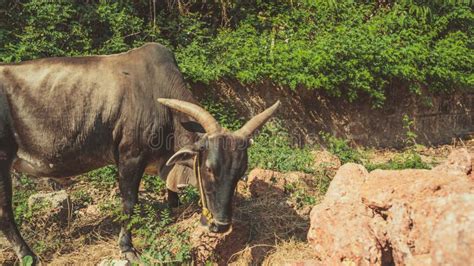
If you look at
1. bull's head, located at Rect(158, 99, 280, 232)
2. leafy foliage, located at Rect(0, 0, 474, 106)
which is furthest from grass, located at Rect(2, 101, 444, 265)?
leafy foliage, located at Rect(0, 0, 474, 106)

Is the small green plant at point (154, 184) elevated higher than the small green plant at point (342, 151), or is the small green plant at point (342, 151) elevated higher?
the small green plant at point (154, 184)

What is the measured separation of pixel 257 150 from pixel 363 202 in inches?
153

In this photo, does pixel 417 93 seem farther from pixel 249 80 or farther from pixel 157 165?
pixel 157 165

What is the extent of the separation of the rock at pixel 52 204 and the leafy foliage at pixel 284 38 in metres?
2.74

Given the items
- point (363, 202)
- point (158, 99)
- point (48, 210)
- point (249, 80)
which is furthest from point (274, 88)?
point (363, 202)

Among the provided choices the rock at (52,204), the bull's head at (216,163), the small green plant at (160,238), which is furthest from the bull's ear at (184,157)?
the rock at (52,204)

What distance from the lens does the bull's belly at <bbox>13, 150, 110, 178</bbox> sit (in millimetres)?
5219

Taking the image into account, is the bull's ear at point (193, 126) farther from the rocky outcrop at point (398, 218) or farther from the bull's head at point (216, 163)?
the rocky outcrop at point (398, 218)

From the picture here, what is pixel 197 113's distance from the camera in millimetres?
5004

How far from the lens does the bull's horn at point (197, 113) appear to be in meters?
4.92

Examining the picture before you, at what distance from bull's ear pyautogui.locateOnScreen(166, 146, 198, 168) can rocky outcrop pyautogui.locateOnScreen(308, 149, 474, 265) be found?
1.38 metres

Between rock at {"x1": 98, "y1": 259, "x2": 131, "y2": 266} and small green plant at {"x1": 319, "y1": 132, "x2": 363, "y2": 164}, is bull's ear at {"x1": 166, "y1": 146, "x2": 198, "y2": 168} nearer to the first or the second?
rock at {"x1": 98, "y1": 259, "x2": 131, "y2": 266}

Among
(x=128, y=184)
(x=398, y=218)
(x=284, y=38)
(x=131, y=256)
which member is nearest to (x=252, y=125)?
(x=128, y=184)

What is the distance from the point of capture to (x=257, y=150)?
306 inches
